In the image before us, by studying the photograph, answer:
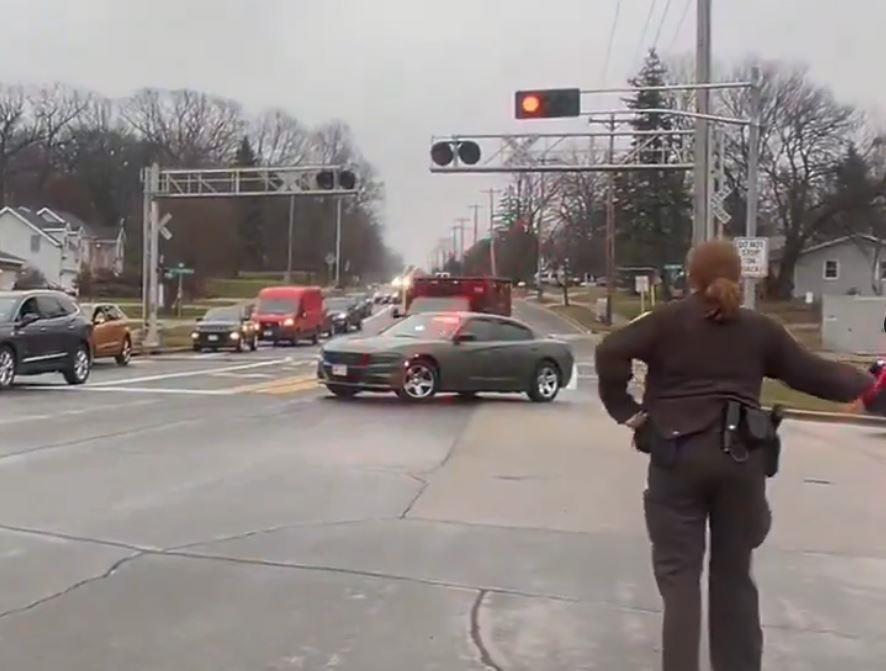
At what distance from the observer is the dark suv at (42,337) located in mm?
20469

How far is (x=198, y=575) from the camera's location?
6.87m

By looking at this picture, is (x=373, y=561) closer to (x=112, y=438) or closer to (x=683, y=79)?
(x=112, y=438)

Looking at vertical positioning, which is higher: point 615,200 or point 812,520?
point 615,200

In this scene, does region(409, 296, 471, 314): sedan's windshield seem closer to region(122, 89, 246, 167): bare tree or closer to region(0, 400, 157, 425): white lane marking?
region(0, 400, 157, 425): white lane marking

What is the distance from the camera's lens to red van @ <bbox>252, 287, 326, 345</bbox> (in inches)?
1813

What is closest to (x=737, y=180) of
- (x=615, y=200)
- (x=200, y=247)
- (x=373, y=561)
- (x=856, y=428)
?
(x=615, y=200)

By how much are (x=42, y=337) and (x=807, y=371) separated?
60.5ft

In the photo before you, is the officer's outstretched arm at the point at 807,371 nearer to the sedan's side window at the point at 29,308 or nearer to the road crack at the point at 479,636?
the road crack at the point at 479,636

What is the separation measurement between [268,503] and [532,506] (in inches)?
79.9

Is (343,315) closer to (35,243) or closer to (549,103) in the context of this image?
(549,103)

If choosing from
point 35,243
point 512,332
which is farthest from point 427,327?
point 35,243

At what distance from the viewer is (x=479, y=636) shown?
5801 millimetres

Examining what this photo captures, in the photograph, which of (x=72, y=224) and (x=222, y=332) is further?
(x=72, y=224)

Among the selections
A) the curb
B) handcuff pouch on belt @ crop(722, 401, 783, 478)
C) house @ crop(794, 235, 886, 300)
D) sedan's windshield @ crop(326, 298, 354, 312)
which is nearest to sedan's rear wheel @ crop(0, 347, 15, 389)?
the curb
